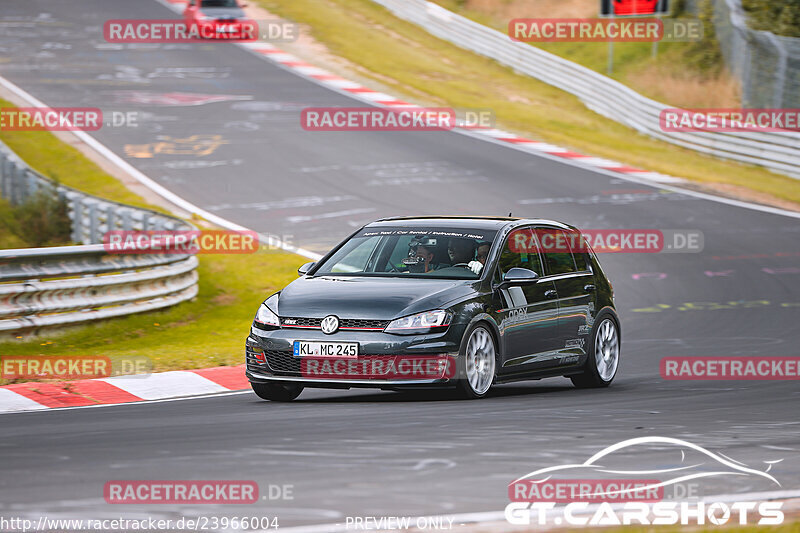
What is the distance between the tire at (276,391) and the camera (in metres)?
10.4

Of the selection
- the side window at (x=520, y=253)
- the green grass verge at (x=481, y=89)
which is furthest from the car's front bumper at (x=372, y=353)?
the green grass verge at (x=481, y=89)

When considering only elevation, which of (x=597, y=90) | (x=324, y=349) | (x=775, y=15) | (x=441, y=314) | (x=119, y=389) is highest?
(x=441, y=314)

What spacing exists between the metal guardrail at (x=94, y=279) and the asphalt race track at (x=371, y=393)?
324 centimetres

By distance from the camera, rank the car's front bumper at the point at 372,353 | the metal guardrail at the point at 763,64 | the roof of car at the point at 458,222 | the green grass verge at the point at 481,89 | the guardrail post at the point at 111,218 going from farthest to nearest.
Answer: the metal guardrail at the point at 763,64 < the green grass verge at the point at 481,89 < the guardrail post at the point at 111,218 < the roof of car at the point at 458,222 < the car's front bumper at the point at 372,353

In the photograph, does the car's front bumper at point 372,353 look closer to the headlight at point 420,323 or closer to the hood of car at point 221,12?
the headlight at point 420,323

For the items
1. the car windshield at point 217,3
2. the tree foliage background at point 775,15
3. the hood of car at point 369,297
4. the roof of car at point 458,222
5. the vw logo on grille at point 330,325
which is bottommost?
the car windshield at point 217,3

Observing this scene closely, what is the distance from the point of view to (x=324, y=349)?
9.85 metres

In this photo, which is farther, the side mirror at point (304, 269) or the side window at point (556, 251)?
the side window at point (556, 251)

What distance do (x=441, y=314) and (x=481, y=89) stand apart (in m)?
25.4

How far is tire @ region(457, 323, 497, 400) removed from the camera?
10016 mm

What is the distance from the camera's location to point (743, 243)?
829 inches

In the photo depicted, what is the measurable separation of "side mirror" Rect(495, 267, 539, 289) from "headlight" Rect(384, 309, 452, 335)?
0.90 meters

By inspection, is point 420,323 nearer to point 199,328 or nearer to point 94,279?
point 94,279

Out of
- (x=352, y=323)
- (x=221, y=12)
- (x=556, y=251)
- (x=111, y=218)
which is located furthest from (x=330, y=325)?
(x=221, y=12)
